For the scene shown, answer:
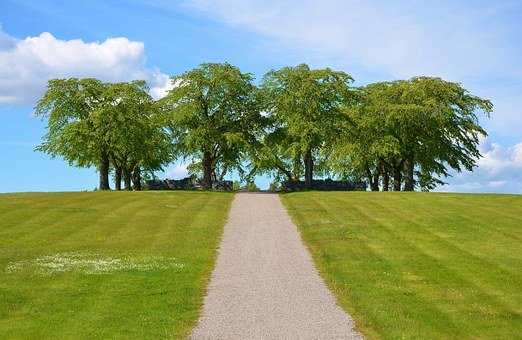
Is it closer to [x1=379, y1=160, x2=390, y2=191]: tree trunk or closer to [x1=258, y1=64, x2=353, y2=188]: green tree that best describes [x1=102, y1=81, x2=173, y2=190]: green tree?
[x1=258, y1=64, x2=353, y2=188]: green tree

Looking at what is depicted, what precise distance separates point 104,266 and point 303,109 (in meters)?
50.1

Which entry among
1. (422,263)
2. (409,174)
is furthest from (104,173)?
(422,263)

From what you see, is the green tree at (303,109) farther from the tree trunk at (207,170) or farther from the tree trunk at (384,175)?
the tree trunk at (384,175)

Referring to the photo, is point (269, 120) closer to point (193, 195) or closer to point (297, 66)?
point (297, 66)

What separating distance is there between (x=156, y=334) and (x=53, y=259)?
41.8 ft

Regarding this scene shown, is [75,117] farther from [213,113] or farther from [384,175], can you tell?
[384,175]

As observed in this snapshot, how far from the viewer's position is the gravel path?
17.0 m

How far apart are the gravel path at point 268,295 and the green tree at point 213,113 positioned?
3599 cm

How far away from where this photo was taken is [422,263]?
27.2 metres

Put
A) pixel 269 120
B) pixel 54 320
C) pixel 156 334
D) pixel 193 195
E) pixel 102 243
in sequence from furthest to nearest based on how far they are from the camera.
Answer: pixel 269 120
pixel 193 195
pixel 102 243
pixel 54 320
pixel 156 334

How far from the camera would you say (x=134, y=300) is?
20.6 meters

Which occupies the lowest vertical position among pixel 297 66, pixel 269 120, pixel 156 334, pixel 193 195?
pixel 156 334

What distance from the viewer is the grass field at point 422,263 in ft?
60.4

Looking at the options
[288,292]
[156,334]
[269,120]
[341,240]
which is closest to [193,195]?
[269,120]
